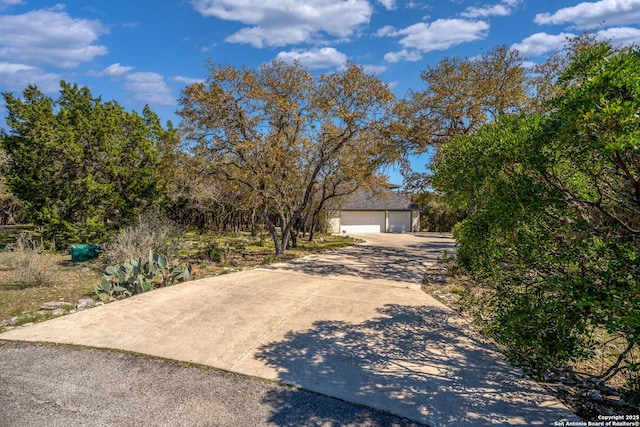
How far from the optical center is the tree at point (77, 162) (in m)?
14.7

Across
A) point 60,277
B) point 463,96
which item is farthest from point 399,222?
point 60,277

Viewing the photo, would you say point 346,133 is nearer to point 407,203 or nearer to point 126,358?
point 126,358

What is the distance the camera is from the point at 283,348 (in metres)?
4.97

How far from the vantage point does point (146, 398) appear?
370cm

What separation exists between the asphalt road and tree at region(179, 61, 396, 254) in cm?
794

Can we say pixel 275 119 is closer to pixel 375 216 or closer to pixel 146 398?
pixel 146 398

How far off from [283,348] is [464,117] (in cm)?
1132

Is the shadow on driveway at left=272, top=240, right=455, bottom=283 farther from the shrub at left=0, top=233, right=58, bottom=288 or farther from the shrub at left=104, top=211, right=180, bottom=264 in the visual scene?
the shrub at left=0, top=233, right=58, bottom=288

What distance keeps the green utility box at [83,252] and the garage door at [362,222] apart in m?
20.1

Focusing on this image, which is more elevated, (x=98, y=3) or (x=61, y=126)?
(x=98, y=3)

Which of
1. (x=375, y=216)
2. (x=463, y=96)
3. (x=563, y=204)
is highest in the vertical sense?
(x=463, y=96)

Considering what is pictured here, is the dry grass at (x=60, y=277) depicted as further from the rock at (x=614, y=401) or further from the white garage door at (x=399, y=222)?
the white garage door at (x=399, y=222)

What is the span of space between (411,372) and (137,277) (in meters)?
7.00

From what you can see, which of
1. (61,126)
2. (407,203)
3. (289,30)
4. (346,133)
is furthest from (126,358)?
(407,203)
